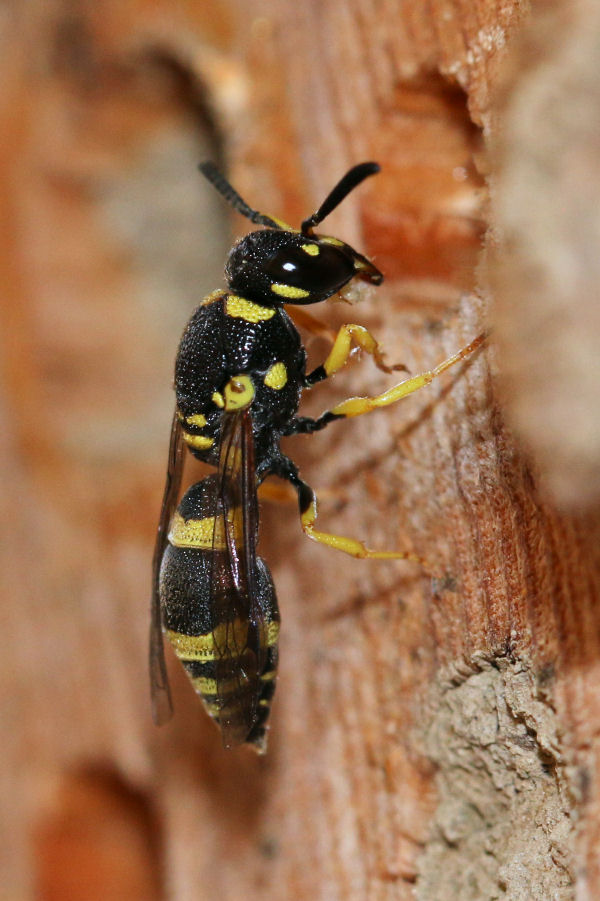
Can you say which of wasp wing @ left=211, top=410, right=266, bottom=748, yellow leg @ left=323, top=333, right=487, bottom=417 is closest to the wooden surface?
yellow leg @ left=323, top=333, right=487, bottom=417

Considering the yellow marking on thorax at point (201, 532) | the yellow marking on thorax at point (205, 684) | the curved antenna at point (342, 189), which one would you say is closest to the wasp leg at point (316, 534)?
the yellow marking on thorax at point (201, 532)

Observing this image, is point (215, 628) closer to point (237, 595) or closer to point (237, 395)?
point (237, 595)

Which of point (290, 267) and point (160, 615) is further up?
point (290, 267)

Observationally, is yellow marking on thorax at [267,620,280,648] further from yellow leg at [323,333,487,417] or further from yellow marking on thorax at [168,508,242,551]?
yellow leg at [323,333,487,417]

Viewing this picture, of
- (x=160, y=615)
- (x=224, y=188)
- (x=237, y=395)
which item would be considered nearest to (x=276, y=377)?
(x=237, y=395)

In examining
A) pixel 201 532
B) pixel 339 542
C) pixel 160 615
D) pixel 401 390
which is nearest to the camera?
pixel 401 390
